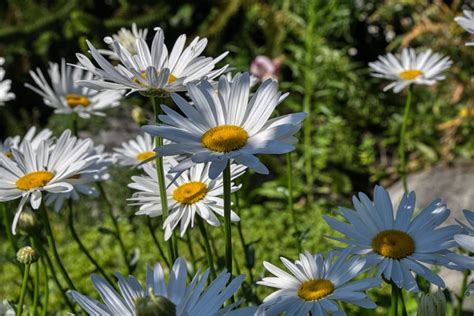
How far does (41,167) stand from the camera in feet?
4.08

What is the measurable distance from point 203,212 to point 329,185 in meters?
2.72

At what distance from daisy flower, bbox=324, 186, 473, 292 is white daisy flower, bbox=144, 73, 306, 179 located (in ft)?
0.58

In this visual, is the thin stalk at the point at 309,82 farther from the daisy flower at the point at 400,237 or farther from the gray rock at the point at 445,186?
the daisy flower at the point at 400,237

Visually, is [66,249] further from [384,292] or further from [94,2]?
[94,2]

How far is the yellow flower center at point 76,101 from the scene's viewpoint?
1776 millimetres

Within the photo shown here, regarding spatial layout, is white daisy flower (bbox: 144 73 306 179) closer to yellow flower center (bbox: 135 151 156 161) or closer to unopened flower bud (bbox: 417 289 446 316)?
unopened flower bud (bbox: 417 289 446 316)

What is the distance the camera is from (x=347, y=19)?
398cm

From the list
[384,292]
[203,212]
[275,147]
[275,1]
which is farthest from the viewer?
[275,1]

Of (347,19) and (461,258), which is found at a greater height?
(347,19)

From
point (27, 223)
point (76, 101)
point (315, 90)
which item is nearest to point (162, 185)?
point (27, 223)

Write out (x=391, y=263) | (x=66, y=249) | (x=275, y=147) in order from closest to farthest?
(x=275, y=147)
(x=391, y=263)
(x=66, y=249)

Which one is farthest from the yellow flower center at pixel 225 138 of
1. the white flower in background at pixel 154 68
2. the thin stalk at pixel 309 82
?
the thin stalk at pixel 309 82

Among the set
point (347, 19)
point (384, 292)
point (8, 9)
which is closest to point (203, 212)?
point (384, 292)

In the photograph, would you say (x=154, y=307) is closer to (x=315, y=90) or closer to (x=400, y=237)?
(x=400, y=237)
